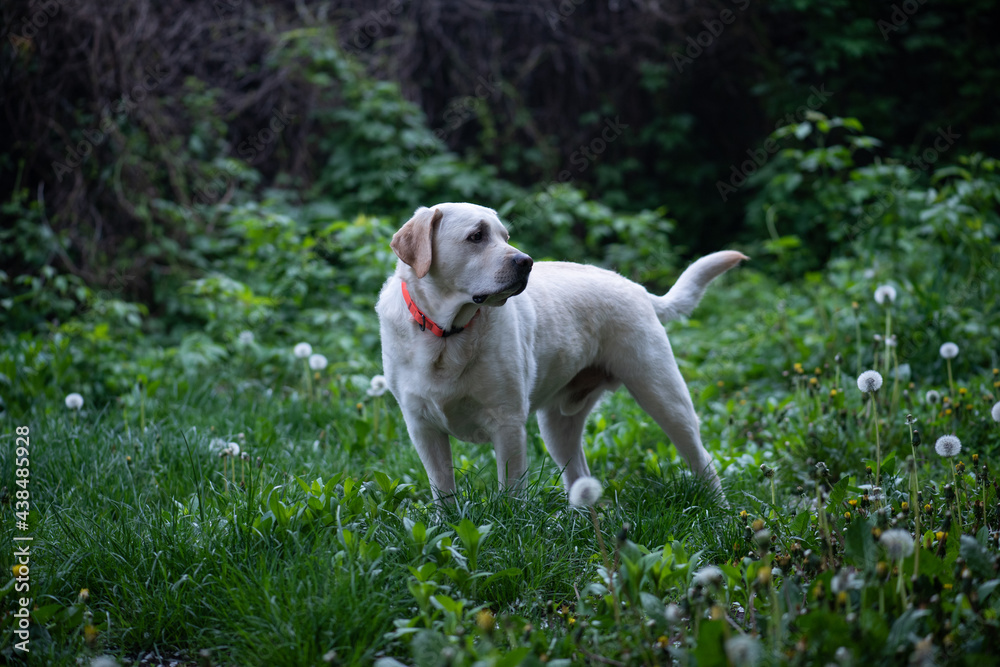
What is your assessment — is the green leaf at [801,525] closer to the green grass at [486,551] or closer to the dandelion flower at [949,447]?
the green grass at [486,551]

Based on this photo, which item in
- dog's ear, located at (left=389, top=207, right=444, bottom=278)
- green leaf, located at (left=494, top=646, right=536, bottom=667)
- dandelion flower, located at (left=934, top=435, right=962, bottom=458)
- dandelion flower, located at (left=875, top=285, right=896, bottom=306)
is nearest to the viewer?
green leaf, located at (left=494, top=646, right=536, bottom=667)

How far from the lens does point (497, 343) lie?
9.45 feet

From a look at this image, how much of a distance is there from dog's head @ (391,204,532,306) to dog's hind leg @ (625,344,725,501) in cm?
88

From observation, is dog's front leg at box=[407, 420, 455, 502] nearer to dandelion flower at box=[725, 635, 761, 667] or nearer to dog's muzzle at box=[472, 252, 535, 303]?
dog's muzzle at box=[472, 252, 535, 303]

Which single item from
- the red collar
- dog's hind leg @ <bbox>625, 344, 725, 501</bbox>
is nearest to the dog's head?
the red collar

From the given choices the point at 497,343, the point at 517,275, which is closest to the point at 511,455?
the point at 497,343

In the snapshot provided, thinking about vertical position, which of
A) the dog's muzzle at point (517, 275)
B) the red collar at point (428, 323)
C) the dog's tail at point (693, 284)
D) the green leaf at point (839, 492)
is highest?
the dog's muzzle at point (517, 275)

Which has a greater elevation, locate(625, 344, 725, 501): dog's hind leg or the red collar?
the red collar

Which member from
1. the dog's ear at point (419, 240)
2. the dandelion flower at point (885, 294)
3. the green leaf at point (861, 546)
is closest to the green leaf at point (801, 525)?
the green leaf at point (861, 546)

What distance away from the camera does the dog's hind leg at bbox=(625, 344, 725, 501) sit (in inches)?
132

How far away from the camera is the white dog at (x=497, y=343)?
282cm

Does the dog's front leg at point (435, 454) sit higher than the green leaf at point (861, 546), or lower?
lower

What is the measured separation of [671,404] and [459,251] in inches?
47.9

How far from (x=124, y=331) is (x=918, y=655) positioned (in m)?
5.75
